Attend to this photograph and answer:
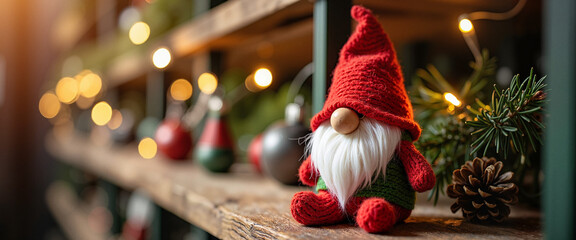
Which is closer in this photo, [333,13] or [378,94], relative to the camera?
[378,94]

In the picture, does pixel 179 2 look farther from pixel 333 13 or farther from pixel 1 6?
pixel 1 6

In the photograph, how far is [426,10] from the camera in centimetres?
70

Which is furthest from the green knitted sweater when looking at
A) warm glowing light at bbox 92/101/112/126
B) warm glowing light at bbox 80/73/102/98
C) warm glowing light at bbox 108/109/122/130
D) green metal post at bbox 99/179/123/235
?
warm glowing light at bbox 80/73/102/98

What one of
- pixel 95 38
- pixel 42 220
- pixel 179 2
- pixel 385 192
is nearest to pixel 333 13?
pixel 385 192

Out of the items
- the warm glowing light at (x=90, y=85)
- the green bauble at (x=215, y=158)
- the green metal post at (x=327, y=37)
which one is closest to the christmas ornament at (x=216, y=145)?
the green bauble at (x=215, y=158)

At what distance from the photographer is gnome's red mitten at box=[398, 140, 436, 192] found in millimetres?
389

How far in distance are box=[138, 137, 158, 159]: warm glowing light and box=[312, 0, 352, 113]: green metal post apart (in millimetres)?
835

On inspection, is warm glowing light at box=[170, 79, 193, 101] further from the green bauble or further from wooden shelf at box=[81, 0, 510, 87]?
the green bauble

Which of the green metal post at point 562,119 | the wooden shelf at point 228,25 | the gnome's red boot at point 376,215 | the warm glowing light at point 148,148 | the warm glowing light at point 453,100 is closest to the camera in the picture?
the green metal post at point 562,119

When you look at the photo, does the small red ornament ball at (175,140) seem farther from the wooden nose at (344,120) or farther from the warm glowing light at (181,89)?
the wooden nose at (344,120)

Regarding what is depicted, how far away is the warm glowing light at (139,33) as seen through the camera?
1283mm

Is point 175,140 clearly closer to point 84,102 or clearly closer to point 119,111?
point 119,111

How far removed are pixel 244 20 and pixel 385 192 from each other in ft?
1.31

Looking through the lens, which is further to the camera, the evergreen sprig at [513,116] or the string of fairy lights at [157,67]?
the string of fairy lights at [157,67]
